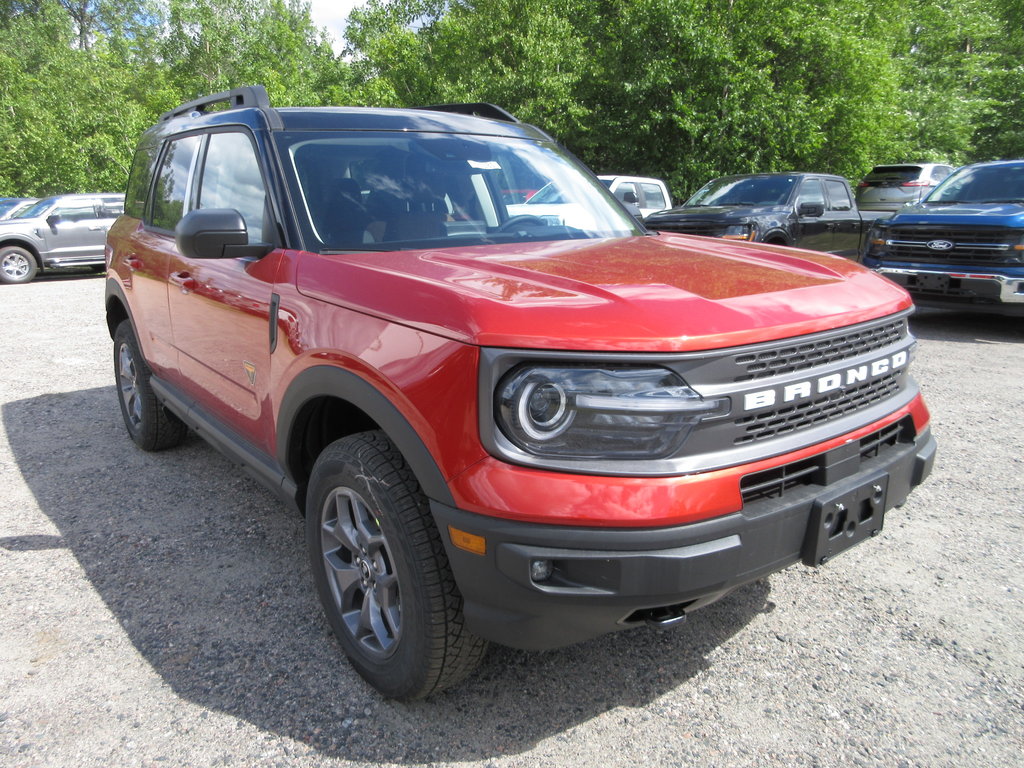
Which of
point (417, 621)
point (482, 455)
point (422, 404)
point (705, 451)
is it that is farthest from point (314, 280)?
point (705, 451)

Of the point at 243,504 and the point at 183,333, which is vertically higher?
the point at 183,333

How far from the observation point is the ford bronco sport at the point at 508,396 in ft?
6.06

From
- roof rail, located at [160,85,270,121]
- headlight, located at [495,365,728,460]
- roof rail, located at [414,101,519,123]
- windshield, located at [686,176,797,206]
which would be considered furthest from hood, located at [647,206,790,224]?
headlight, located at [495,365,728,460]

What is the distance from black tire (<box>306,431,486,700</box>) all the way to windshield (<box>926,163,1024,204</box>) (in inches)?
335

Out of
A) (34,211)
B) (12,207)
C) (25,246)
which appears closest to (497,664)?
(25,246)

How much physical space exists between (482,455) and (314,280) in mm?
972

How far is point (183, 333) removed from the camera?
3.63 m

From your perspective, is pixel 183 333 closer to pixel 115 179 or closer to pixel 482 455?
pixel 482 455

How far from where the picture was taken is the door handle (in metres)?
3.39

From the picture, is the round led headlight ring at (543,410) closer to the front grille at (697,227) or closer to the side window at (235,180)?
the side window at (235,180)

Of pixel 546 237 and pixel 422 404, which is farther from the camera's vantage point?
pixel 546 237

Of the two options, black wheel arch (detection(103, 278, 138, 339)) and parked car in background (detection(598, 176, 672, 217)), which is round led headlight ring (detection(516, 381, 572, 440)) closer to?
black wheel arch (detection(103, 278, 138, 339))

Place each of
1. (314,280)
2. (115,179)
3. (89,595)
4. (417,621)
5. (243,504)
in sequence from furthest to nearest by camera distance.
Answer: (115,179) < (243,504) < (89,595) < (314,280) < (417,621)

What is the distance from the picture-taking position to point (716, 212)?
966 cm
